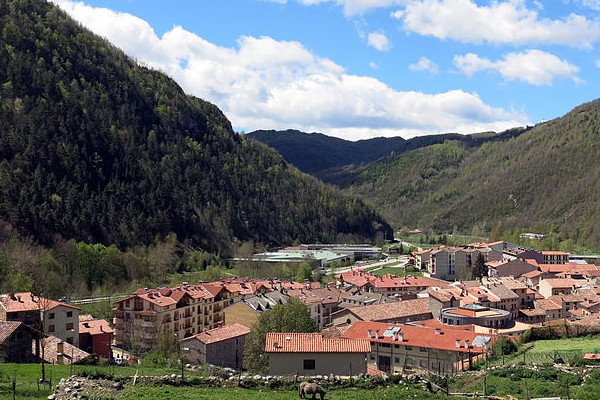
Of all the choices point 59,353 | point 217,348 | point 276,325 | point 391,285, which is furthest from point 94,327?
point 391,285

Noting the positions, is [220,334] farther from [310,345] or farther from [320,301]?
[320,301]

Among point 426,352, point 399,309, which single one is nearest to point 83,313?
point 399,309

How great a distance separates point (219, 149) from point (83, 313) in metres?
114

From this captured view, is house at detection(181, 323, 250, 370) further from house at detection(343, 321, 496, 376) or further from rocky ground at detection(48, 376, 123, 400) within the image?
rocky ground at detection(48, 376, 123, 400)

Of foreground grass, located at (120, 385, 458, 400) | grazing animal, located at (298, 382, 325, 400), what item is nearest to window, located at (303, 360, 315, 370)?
foreground grass, located at (120, 385, 458, 400)

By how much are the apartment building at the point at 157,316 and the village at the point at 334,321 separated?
0.09 meters

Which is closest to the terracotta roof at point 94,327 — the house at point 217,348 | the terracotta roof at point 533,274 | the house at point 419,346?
the house at point 217,348

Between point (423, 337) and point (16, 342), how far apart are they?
963 inches

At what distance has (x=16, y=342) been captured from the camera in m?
36.4

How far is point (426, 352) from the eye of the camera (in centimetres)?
4162

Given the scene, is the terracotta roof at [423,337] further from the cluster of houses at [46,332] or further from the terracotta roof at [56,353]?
the terracotta roof at [56,353]

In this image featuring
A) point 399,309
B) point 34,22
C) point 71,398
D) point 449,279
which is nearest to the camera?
point 71,398

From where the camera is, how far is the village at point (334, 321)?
3472 centimetres

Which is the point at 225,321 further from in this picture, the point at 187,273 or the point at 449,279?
the point at 449,279
